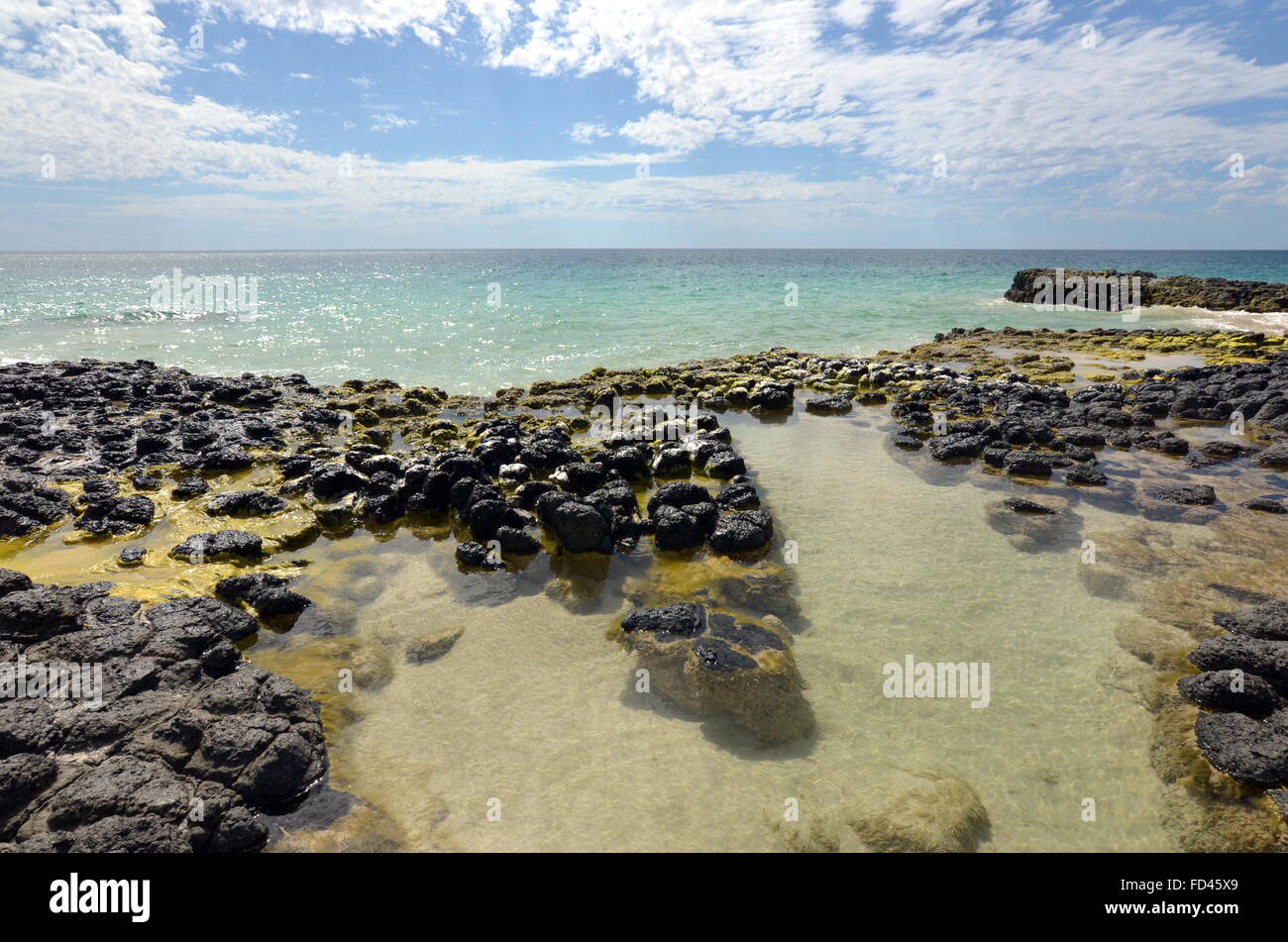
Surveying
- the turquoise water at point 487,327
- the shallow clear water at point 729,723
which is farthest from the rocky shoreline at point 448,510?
the turquoise water at point 487,327

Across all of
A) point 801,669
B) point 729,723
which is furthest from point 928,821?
point 801,669

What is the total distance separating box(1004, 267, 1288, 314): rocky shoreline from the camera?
2329 inches

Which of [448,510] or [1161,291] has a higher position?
[1161,291]

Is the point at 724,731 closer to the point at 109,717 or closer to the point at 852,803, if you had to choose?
the point at 852,803

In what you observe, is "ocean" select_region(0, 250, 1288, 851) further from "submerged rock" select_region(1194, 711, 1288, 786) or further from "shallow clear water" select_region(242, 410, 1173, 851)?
"submerged rock" select_region(1194, 711, 1288, 786)

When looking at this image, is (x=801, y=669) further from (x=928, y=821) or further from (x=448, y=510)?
(x=448, y=510)

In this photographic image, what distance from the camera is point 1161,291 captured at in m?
65.3

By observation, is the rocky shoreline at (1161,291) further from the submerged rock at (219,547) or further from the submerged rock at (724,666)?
the submerged rock at (219,547)

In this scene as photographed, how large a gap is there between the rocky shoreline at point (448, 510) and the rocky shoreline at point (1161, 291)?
1440 inches

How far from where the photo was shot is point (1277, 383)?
25.1 metres

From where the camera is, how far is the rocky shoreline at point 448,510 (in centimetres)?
759

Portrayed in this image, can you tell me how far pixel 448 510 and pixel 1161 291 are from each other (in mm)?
82268

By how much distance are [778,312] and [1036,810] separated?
60353 mm
